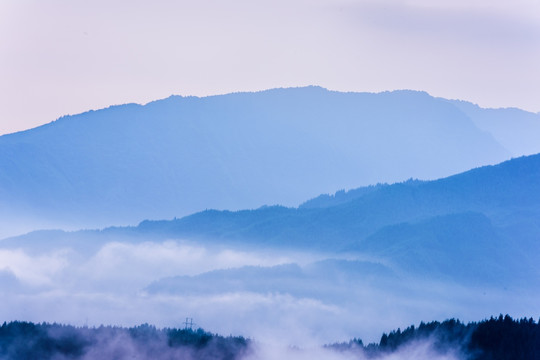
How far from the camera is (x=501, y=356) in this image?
611ft

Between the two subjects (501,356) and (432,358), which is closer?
(501,356)

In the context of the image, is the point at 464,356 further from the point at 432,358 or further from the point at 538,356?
the point at 538,356

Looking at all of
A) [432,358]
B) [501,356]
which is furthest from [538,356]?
[432,358]

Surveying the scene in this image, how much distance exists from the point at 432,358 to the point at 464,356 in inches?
195

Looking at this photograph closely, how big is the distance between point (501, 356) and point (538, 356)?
Result: 7.13m

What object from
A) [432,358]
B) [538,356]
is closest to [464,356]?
[432,358]

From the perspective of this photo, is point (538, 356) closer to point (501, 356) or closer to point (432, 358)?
point (501, 356)

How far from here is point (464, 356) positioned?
197000mm

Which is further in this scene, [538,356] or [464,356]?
[464,356]

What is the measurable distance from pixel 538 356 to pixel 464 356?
18.3m

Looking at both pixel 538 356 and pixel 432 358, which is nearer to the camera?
pixel 538 356

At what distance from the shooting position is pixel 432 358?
199500 millimetres

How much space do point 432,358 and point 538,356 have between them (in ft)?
73.7
